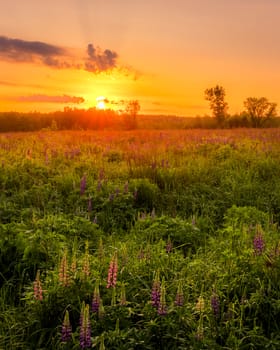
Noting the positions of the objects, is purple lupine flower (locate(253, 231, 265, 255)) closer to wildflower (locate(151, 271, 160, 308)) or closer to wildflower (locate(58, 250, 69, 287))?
wildflower (locate(151, 271, 160, 308))

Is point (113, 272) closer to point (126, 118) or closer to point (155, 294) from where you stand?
point (155, 294)

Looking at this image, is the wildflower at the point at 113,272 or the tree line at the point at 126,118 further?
the tree line at the point at 126,118

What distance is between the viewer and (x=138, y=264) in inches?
153

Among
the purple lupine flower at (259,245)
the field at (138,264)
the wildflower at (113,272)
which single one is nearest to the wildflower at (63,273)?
the field at (138,264)

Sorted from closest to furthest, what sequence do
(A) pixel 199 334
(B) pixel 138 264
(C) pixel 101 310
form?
(A) pixel 199 334 → (C) pixel 101 310 → (B) pixel 138 264

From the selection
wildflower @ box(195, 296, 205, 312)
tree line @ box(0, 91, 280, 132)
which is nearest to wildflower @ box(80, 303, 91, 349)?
wildflower @ box(195, 296, 205, 312)

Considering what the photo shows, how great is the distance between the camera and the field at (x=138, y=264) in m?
2.86

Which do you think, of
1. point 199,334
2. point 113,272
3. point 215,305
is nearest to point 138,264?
point 113,272

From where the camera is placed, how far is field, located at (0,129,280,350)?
9.39 ft

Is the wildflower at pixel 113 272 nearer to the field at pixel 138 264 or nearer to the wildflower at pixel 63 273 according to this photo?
the field at pixel 138 264

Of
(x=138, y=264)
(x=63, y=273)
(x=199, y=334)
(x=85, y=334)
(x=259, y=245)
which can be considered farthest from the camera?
(x=138, y=264)

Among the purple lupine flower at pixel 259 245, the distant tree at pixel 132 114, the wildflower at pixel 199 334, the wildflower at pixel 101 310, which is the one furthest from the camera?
the distant tree at pixel 132 114

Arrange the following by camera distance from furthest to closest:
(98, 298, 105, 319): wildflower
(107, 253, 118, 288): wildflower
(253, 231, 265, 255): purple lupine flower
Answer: (253, 231, 265, 255): purple lupine flower
(107, 253, 118, 288): wildflower
(98, 298, 105, 319): wildflower

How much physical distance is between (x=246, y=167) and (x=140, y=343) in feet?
23.8
